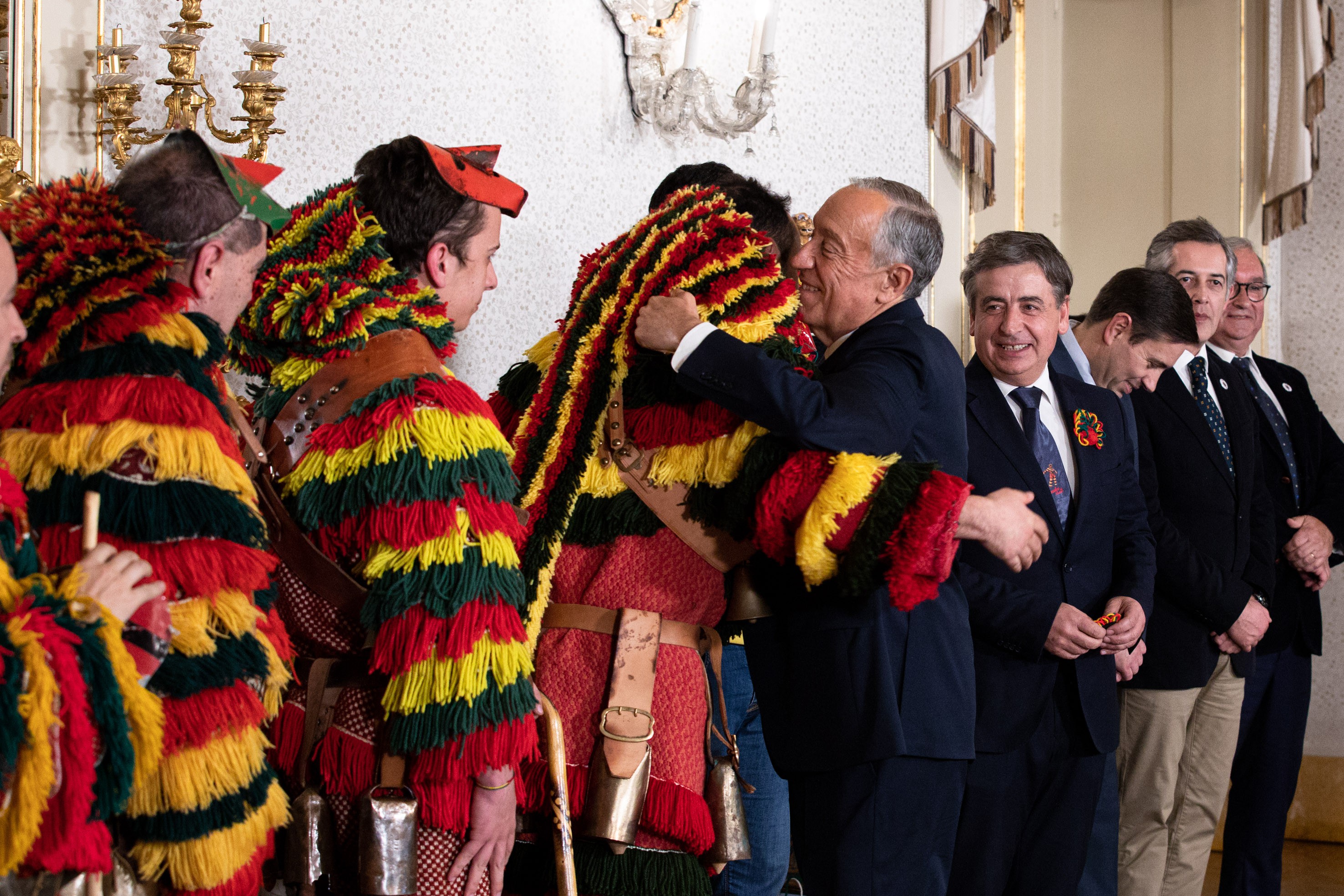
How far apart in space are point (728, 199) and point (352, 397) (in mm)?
740

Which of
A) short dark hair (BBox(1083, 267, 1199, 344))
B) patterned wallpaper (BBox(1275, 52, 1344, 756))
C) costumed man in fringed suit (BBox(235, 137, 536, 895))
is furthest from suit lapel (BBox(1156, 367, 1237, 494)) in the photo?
patterned wallpaper (BBox(1275, 52, 1344, 756))

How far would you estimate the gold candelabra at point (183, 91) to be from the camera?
94.0 inches

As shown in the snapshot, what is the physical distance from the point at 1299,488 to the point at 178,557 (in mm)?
3273

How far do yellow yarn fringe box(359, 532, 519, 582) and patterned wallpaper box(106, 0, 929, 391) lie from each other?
1.45m

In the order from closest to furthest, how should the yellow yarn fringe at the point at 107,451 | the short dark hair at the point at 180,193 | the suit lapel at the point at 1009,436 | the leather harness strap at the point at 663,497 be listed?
1. the yellow yarn fringe at the point at 107,451
2. the short dark hair at the point at 180,193
3. the leather harness strap at the point at 663,497
4. the suit lapel at the point at 1009,436

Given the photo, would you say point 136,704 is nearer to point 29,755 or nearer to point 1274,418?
point 29,755

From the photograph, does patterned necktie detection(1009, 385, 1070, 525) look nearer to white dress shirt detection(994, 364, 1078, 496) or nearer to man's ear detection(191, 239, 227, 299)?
white dress shirt detection(994, 364, 1078, 496)

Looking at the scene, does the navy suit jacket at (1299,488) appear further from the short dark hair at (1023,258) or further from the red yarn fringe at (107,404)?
the red yarn fringe at (107,404)

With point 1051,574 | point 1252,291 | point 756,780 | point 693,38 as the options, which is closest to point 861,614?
point 756,780

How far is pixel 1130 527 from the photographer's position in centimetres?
277

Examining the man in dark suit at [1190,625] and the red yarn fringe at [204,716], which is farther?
the man in dark suit at [1190,625]

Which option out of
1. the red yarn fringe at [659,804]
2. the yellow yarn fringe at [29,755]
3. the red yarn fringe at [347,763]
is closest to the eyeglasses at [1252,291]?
the red yarn fringe at [659,804]

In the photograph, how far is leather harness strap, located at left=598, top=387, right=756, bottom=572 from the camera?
1.91 metres

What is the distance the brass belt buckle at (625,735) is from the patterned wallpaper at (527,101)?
61.6 inches
